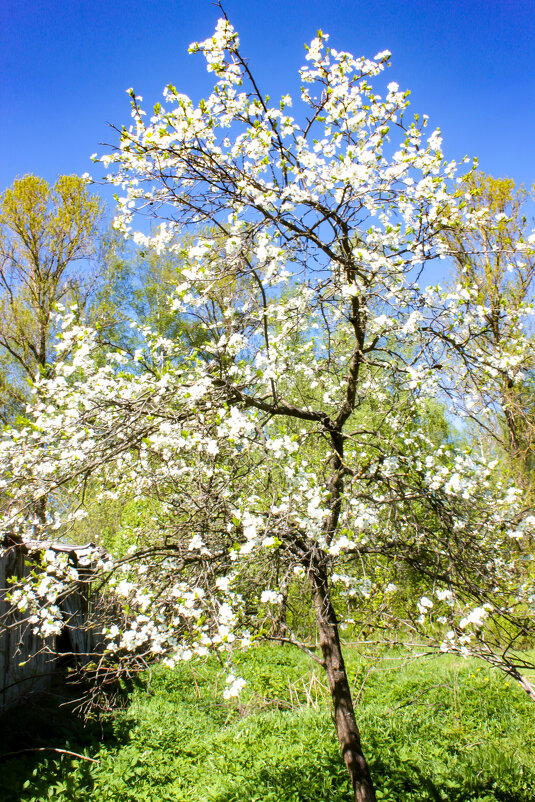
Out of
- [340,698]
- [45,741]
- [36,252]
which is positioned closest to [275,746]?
[340,698]

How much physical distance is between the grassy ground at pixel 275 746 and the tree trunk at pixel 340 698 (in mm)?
425

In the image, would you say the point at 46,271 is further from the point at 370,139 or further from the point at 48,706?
the point at 370,139

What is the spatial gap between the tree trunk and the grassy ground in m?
0.42

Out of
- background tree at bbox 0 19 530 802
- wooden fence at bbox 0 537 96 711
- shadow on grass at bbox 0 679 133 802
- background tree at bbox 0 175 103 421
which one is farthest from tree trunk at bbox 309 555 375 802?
background tree at bbox 0 175 103 421

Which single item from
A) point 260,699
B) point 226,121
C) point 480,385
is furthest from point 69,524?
point 260,699

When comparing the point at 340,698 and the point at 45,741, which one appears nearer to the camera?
the point at 340,698

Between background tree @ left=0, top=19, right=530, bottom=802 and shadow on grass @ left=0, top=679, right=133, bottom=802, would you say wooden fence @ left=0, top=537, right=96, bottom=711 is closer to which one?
shadow on grass @ left=0, top=679, right=133, bottom=802

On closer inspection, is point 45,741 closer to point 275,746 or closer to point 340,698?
point 275,746

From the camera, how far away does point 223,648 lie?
283 cm

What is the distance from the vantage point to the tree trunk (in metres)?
3.05

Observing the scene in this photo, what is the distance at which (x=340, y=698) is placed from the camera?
3312 mm

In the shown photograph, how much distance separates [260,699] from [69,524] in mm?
4296

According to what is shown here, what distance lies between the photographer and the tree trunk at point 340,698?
3.05 meters

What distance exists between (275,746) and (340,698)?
179 cm
